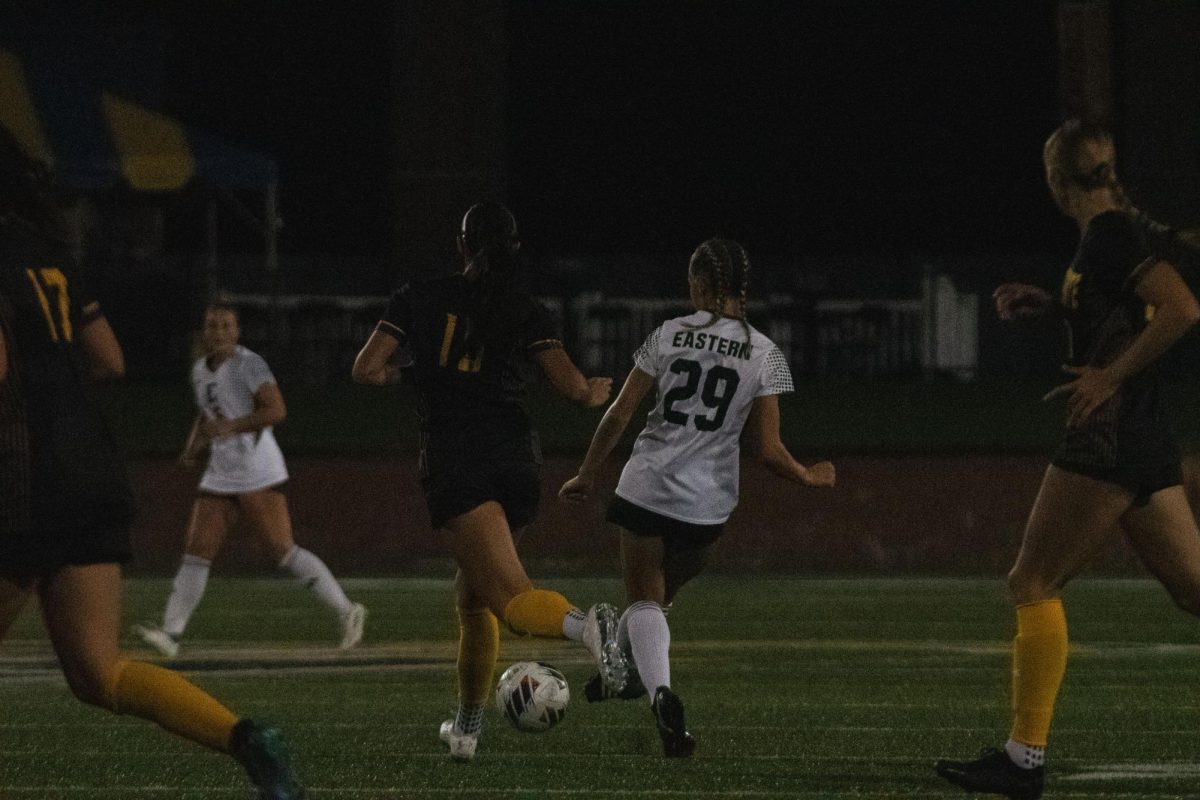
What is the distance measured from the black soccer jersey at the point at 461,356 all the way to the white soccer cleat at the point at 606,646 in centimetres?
71

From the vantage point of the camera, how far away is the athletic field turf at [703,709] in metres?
8.64

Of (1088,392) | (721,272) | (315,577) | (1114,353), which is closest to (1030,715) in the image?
(1088,392)

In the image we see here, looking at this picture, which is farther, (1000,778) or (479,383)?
(479,383)

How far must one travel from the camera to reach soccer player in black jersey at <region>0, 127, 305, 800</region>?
633 cm

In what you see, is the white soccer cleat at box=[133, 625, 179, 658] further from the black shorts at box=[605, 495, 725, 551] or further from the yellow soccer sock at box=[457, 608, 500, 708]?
the black shorts at box=[605, 495, 725, 551]

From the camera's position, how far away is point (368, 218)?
53812mm

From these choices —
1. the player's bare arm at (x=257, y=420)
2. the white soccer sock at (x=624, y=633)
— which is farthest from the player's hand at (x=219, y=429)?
the white soccer sock at (x=624, y=633)

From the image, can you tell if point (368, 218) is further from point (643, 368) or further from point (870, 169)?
point (643, 368)

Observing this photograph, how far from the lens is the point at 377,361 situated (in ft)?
28.0

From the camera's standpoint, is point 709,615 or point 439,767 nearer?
point 439,767

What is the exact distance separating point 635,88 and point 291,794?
47.7 metres

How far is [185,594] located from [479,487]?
6.16 meters

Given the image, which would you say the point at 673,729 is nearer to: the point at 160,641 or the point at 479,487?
the point at 479,487

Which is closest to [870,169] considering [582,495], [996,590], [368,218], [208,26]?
[368,218]
